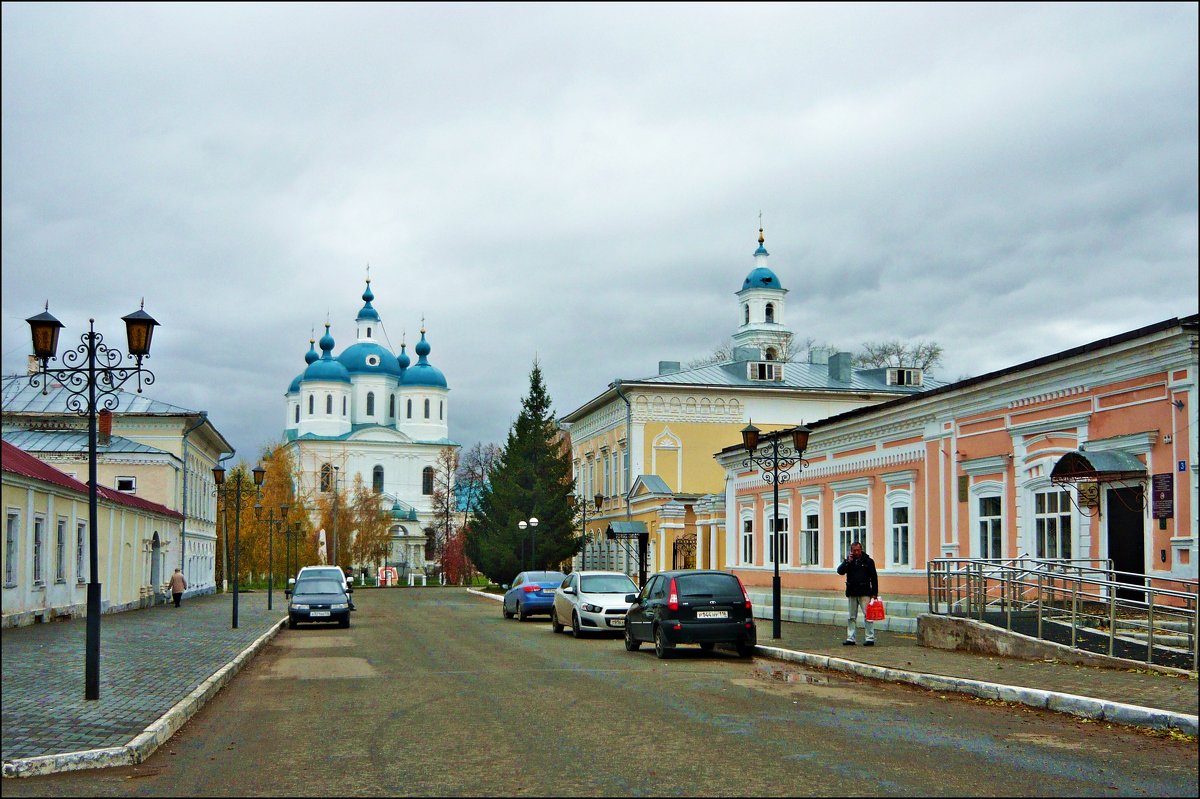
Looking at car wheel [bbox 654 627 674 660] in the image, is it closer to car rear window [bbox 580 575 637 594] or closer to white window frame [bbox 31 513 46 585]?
car rear window [bbox 580 575 637 594]

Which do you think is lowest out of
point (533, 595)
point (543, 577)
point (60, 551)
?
point (533, 595)

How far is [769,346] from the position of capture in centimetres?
6147

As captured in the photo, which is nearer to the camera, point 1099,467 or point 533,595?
point 1099,467

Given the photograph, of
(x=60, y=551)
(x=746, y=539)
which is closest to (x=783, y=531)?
(x=746, y=539)

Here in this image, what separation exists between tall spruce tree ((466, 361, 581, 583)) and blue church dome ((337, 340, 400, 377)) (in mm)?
57855

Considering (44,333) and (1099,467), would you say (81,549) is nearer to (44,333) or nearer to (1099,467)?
(44,333)

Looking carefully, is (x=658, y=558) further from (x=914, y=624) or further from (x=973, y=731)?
(x=973, y=731)

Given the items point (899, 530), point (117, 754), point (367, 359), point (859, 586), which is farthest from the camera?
Answer: point (367, 359)

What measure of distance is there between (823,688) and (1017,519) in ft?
28.7

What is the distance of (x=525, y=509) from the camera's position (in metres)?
58.5

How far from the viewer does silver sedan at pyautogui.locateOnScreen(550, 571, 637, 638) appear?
2516cm

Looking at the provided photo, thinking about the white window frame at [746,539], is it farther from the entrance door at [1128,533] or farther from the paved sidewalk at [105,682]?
the entrance door at [1128,533]

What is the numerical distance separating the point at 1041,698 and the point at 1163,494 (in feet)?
21.9

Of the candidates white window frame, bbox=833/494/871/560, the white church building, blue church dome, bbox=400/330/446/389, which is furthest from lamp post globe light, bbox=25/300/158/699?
blue church dome, bbox=400/330/446/389
